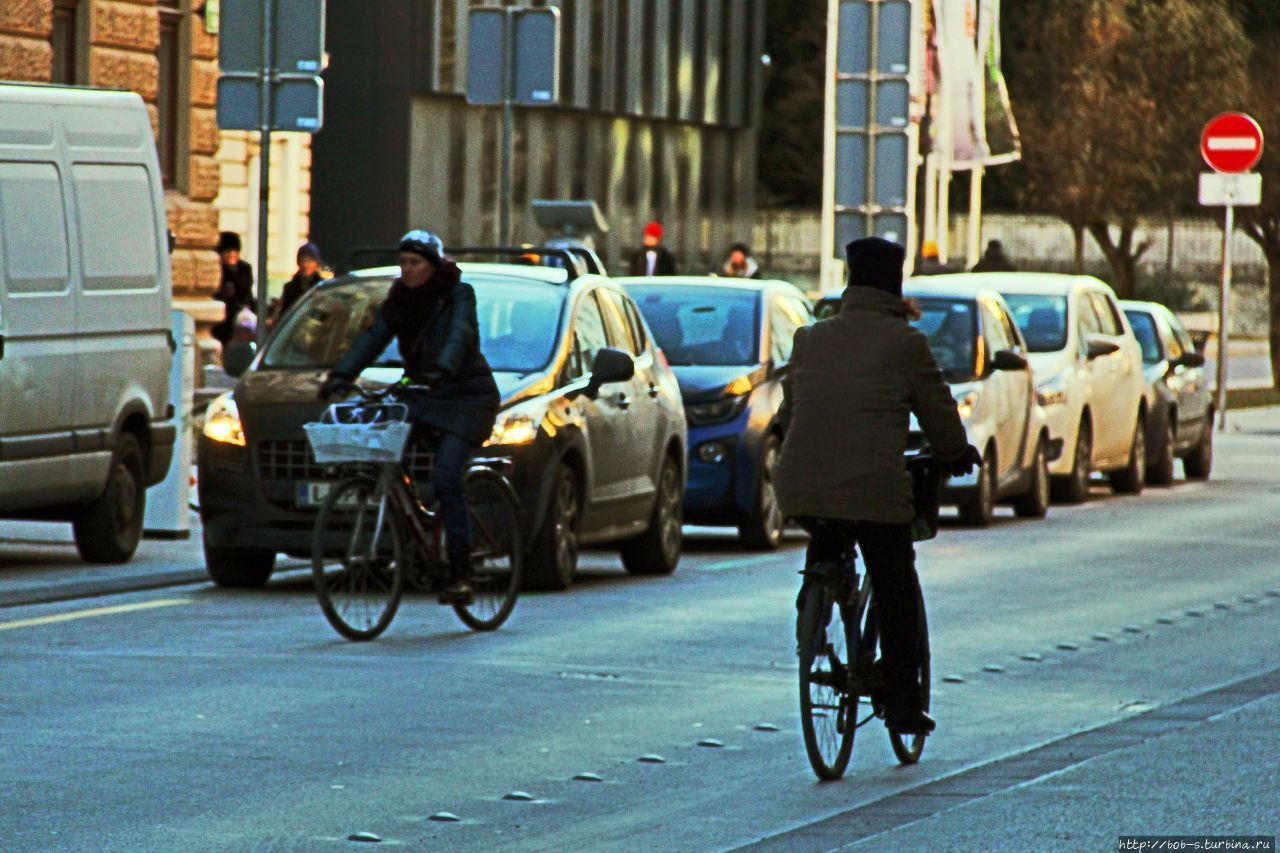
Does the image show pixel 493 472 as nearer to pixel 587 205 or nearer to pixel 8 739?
pixel 8 739

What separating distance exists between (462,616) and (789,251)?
68.2m

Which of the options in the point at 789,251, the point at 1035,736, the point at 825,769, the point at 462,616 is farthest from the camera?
the point at 789,251

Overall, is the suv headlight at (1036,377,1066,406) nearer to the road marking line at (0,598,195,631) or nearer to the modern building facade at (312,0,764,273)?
the road marking line at (0,598,195,631)

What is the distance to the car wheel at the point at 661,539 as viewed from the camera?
55.7 feet

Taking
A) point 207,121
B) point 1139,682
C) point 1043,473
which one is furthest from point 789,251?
point 1139,682

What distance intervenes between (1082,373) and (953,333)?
263 centimetres

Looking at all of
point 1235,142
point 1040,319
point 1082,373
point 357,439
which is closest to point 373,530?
point 357,439

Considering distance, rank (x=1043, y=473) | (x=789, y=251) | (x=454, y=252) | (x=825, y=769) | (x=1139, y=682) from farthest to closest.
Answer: (x=789, y=251), (x=1043, y=473), (x=454, y=252), (x=1139, y=682), (x=825, y=769)

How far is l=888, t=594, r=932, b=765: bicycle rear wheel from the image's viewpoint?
9.53 metres

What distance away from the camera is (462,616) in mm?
13422

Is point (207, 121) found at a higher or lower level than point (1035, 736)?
higher

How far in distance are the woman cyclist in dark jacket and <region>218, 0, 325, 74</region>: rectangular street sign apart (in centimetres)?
509

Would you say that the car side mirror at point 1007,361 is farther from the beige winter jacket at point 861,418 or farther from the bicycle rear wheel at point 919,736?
the beige winter jacket at point 861,418

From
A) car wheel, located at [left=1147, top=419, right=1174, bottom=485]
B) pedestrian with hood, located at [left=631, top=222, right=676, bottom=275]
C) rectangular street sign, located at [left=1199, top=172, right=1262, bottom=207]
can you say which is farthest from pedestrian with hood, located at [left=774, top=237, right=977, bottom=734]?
rectangular street sign, located at [left=1199, top=172, right=1262, bottom=207]
